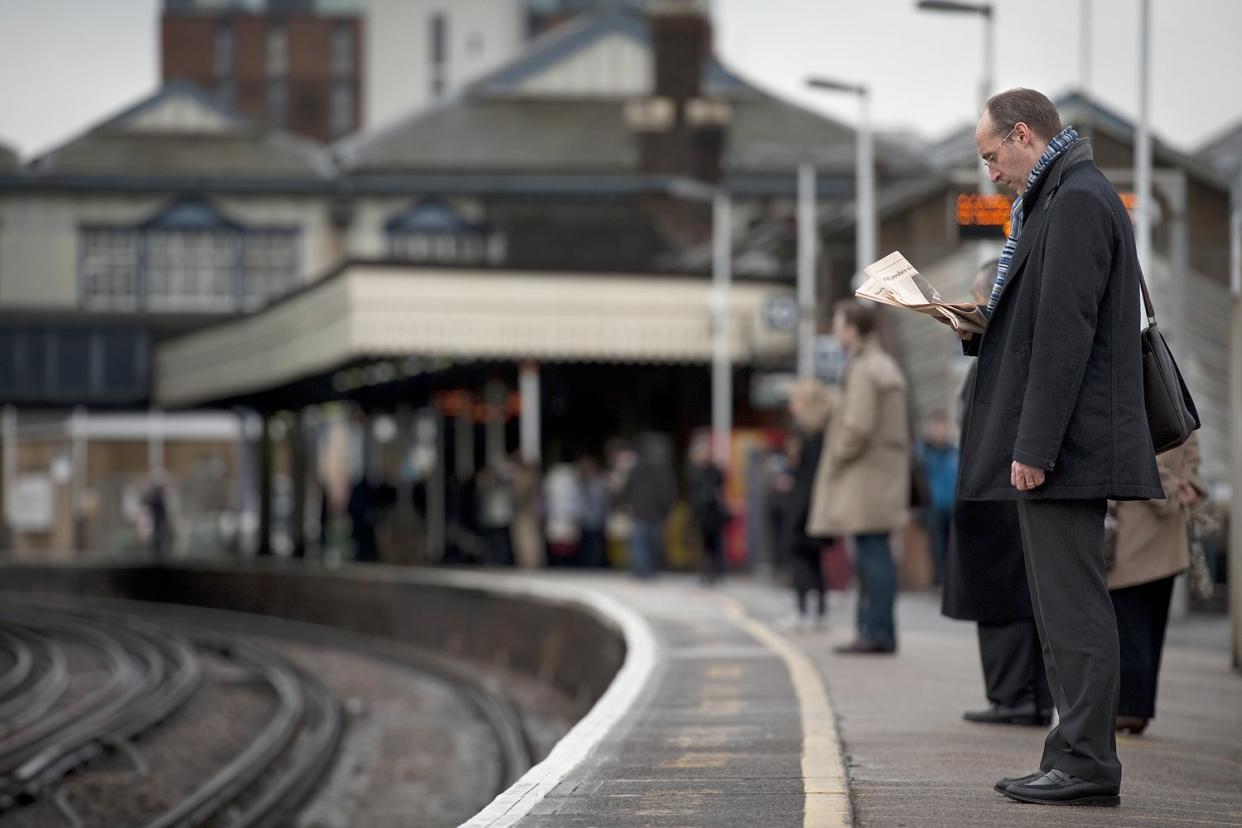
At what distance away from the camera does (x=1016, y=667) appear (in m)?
7.89

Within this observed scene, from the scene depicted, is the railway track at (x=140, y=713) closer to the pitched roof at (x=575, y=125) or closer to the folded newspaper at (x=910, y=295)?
the folded newspaper at (x=910, y=295)

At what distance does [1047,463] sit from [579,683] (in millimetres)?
11876

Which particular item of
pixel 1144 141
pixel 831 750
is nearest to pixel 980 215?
pixel 1144 141

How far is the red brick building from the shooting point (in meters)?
91.9

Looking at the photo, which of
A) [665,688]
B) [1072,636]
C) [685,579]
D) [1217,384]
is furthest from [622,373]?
[1072,636]

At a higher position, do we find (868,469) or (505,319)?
(505,319)

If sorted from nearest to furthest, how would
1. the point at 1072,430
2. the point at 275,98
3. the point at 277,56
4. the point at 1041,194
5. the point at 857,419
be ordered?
the point at 1072,430, the point at 1041,194, the point at 857,419, the point at 277,56, the point at 275,98

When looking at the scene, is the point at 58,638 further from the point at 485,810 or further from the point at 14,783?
the point at 485,810

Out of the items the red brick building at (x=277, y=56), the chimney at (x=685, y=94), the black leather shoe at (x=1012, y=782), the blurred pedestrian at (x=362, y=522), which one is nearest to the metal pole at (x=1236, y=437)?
the black leather shoe at (x=1012, y=782)

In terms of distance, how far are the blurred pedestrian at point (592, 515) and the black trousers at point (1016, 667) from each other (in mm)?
23096

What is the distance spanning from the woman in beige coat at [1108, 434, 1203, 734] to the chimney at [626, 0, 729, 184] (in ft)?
122

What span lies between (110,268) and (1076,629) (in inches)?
1916

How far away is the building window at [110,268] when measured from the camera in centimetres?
5234

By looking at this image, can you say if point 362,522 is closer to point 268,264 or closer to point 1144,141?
point 268,264
